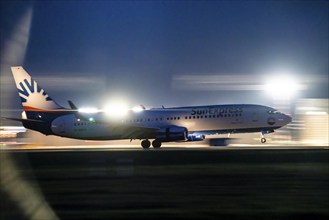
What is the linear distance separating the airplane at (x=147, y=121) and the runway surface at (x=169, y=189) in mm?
18962

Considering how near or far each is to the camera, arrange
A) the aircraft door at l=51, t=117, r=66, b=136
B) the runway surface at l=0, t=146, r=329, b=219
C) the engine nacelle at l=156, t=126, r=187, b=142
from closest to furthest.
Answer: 1. the runway surface at l=0, t=146, r=329, b=219
2. the engine nacelle at l=156, t=126, r=187, b=142
3. the aircraft door at l=51, t=117, r=66, b=136

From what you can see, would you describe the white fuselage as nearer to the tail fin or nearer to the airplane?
the airplane

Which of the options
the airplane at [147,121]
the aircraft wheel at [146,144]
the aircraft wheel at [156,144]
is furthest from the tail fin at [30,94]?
the aircraft wheel at [156,144]

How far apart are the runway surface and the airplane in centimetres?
1896

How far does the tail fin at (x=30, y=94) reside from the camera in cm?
4838

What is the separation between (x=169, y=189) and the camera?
14961mm

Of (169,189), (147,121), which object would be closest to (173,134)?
(147,121)

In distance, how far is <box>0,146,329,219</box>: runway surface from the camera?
37.6ft

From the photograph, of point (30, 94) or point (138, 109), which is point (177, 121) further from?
point (30, 94)

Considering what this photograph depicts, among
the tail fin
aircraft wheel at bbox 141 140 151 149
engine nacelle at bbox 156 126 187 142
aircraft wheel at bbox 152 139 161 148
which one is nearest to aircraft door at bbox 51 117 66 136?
the tail fin

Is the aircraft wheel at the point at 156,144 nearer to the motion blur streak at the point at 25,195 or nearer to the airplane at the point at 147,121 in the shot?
the airplane at the point at 147,121

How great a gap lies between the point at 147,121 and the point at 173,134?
11.4 ft

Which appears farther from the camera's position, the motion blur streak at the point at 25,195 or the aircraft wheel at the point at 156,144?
the aircraft wheel at the point at 156,144

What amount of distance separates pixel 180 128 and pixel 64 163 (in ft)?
65.7
